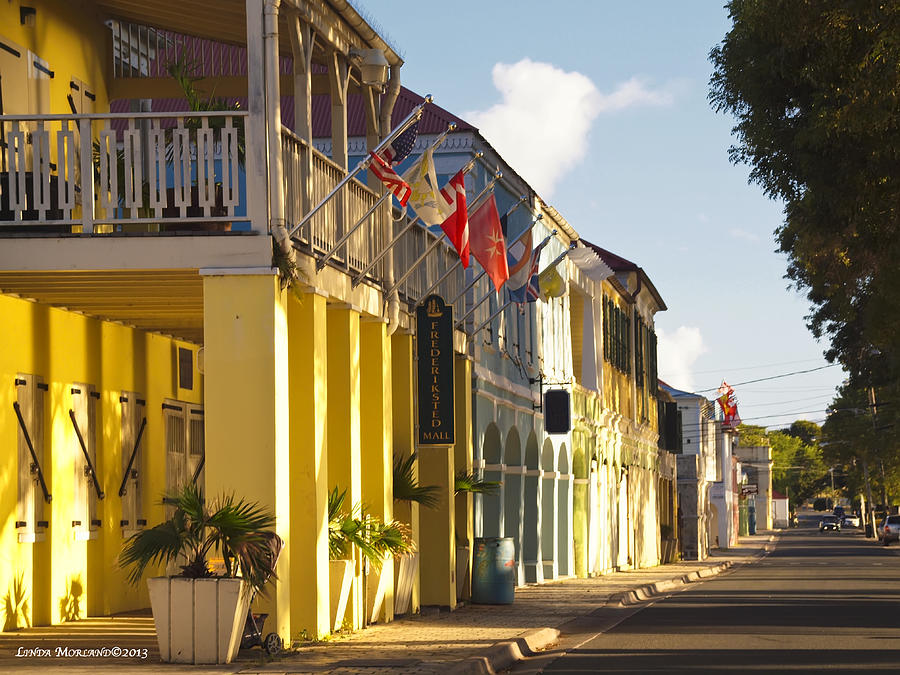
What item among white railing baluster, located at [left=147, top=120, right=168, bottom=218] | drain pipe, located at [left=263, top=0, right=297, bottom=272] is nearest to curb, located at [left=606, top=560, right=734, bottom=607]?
drain pipe, located at [left=263, top=0, right=297, bottom=272]

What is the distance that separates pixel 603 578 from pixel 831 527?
10750cm

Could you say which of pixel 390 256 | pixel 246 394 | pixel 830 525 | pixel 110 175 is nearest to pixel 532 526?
pixel 390 256

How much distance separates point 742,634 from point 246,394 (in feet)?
23.3

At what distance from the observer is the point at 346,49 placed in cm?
1742

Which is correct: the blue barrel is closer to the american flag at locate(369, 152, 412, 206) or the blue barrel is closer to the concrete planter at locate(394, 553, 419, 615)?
the concrete planter at locate(394, 553, 419, 615)

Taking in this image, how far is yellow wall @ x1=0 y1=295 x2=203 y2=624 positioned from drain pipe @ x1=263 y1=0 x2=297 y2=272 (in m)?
3.13

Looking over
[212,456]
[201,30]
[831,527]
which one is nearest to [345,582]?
[212,456]

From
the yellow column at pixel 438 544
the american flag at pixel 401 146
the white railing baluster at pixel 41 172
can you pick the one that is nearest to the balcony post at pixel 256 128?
the white railing baluster at pixel 41 172

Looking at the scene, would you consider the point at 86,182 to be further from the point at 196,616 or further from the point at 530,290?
the point at 530,290

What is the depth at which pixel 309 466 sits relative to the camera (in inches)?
602

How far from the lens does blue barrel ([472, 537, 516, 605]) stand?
22.3 metres

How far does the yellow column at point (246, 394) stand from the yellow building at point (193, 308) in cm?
2

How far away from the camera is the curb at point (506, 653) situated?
13359 millimetres

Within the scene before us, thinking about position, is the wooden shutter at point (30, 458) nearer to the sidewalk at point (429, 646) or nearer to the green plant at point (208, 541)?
the sidewalk at point (429, 646)
